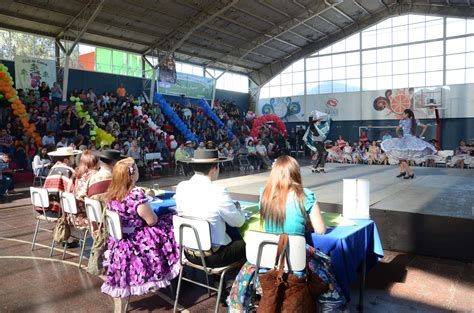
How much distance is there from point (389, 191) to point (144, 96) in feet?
46.3

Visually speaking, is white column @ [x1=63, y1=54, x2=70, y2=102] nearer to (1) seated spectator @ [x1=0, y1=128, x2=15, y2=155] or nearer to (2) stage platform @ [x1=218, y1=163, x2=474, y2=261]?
(1) seated spectator @ [x1=0, y1=128, x2=15, y2=155]

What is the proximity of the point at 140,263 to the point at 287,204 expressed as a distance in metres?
1.27

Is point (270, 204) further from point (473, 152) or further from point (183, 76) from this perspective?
point (183, 76)

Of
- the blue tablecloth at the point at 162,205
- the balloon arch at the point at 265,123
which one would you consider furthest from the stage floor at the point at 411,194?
the balloon arch at the point at 265,123

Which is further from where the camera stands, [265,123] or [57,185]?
[265,123]

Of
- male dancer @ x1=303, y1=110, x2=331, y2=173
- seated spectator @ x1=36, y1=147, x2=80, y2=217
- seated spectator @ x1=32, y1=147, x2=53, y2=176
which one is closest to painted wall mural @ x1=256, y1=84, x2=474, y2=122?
male dancer @ x1=303, y1=110, x2=331, y2=173

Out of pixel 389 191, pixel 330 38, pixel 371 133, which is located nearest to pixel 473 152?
pixel 371 133

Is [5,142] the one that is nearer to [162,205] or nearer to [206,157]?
[162,205]

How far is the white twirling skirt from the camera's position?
696 cm

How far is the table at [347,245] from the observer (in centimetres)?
240

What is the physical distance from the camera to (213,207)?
8.31 ft

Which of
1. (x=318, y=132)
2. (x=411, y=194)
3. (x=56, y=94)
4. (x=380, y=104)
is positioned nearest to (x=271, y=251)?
Result: (x=411, y=194)

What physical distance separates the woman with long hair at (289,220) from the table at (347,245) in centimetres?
11

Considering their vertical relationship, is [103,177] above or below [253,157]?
above
